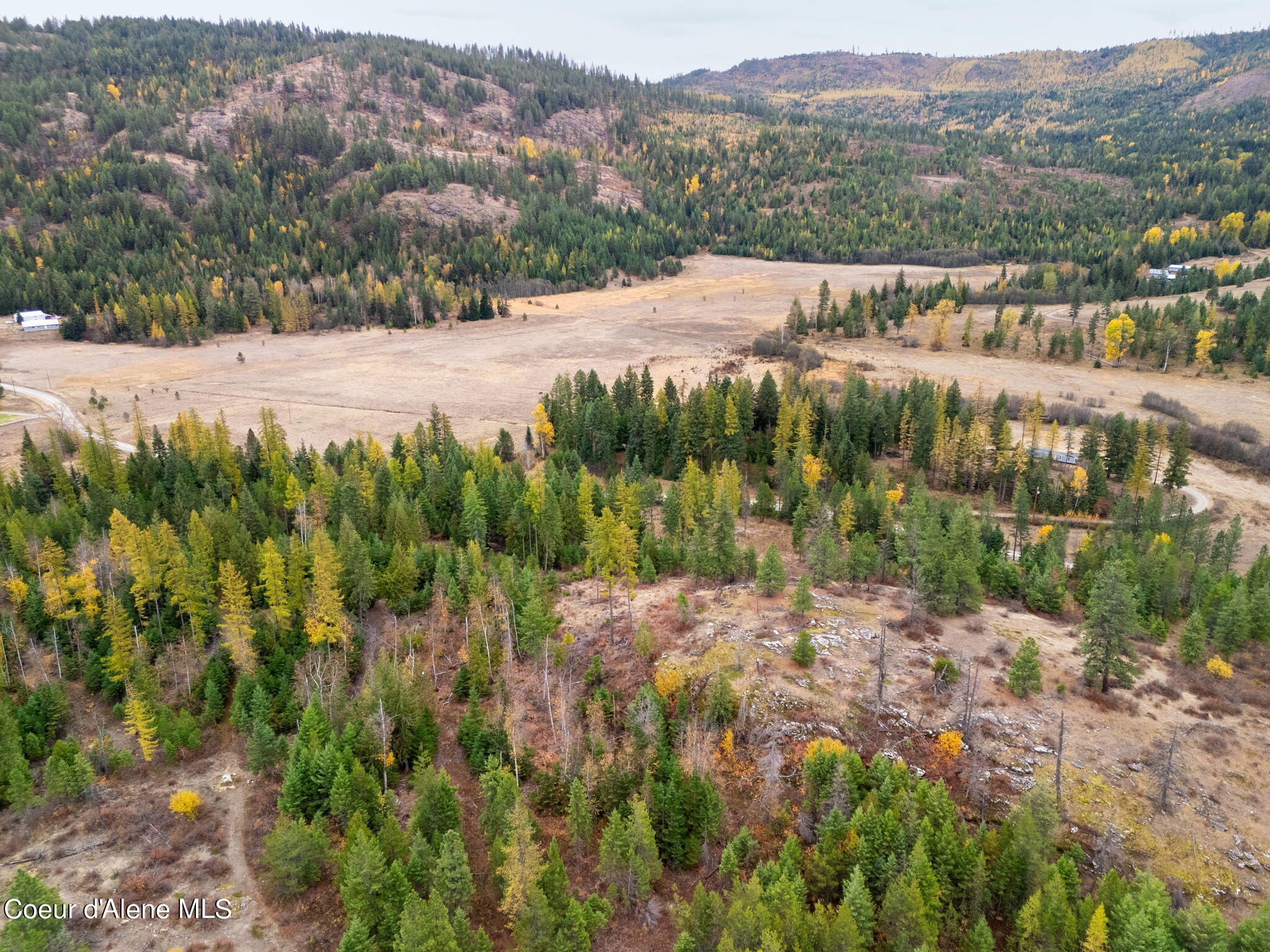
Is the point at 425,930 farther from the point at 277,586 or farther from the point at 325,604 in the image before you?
the point at 277,586

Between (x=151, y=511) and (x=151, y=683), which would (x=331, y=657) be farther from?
(x=151, y=511)

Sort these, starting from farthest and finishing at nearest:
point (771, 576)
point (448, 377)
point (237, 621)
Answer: point (448, 377)
point (771, 576)
point (237, 621)

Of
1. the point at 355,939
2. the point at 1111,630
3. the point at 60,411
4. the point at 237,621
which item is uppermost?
the point at 60,411

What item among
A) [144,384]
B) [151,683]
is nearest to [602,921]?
[151,683]

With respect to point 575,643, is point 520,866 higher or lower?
higher

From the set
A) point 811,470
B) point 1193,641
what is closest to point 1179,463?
point 811,470

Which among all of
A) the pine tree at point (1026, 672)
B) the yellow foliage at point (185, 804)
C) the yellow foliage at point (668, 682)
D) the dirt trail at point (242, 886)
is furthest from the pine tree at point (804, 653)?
the yellow foliage at point (185, 804)
